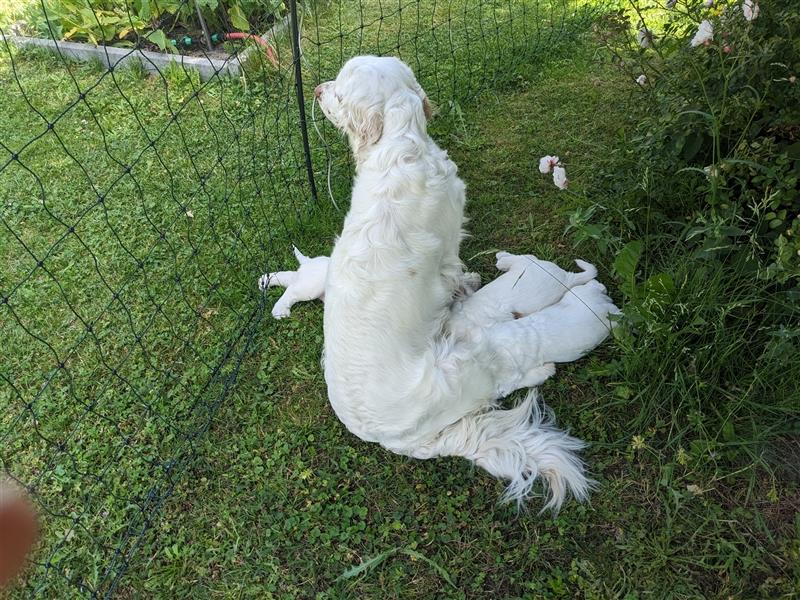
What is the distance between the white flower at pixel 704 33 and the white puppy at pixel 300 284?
2.07 m

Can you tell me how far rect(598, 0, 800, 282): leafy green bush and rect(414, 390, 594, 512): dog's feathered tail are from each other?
3.35 ft

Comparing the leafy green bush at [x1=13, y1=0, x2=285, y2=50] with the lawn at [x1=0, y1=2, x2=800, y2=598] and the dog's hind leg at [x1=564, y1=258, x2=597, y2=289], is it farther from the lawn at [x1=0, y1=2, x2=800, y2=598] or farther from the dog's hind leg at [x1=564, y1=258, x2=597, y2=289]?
the dog's hind leg at [x1=564, y1=258, x2=597, y2=289]

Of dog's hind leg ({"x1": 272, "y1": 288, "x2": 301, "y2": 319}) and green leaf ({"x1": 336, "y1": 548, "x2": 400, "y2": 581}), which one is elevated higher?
dog's hind leg ({"x1": 272, "y1": 288, "x2": 301, "y2": 319})

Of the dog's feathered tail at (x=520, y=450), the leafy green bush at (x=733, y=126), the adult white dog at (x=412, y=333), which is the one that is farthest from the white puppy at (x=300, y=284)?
the leafy green bush at (x=733, y=126)

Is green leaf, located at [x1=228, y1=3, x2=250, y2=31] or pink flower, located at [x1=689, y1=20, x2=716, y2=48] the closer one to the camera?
pink flower, located at [x1=689, y1=20, x2=716, y2=48]

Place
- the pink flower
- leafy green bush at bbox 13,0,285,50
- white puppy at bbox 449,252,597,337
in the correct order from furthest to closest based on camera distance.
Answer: leafy green bush at bbox 13,0,285,50 < white puppy at bbox 449,252,597,337 < the pink flower

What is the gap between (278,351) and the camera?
123 inches

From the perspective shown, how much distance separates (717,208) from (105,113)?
14.6 ft

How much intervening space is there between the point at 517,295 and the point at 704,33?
1426 mm

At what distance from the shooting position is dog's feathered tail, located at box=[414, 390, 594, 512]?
2.42 m

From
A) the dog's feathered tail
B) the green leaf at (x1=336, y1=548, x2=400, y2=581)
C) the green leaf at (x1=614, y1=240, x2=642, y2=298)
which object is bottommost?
the green leaf at (x1=336, y1=548, x2=400, y2=581)

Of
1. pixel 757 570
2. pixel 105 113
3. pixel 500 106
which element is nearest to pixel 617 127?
pixel 500 106

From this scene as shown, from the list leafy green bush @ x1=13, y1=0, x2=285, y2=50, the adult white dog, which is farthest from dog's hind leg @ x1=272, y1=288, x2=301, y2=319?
leafy green bush @ x1=13, y1=0, x2=285, y2=50

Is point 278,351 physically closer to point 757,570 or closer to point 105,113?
point 757,570
